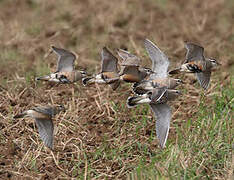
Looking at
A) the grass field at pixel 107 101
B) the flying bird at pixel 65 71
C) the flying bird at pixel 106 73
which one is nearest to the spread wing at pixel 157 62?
the flying bird at pixel 106 73

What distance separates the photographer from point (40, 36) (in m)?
8.16

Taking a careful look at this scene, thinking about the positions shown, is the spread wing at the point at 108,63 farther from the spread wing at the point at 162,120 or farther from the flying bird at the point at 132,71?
the spread wing at the point at 162,120

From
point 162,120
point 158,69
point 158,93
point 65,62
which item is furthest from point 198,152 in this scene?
point 65,62

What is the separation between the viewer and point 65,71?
5.25 m

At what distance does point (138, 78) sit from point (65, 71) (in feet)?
2.74

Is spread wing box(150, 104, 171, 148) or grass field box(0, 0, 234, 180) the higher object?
spread wing box(150, 104, 171, 148)

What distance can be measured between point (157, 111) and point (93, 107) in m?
1.26

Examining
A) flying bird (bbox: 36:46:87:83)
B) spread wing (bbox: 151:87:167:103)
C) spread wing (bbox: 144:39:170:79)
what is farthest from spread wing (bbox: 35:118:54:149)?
spread wing (bbox: 144:39:170:79)

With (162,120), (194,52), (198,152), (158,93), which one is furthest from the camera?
(194,52)

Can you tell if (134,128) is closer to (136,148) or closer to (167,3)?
(136,148)

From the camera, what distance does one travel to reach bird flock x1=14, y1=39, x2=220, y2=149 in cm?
485

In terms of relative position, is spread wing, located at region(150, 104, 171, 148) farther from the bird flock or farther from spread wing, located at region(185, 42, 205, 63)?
spread wing, located at region(185, 42, 205, 63)

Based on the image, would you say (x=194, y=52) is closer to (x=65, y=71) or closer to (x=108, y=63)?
(x=108, y=63)

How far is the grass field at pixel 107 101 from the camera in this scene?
496cm
